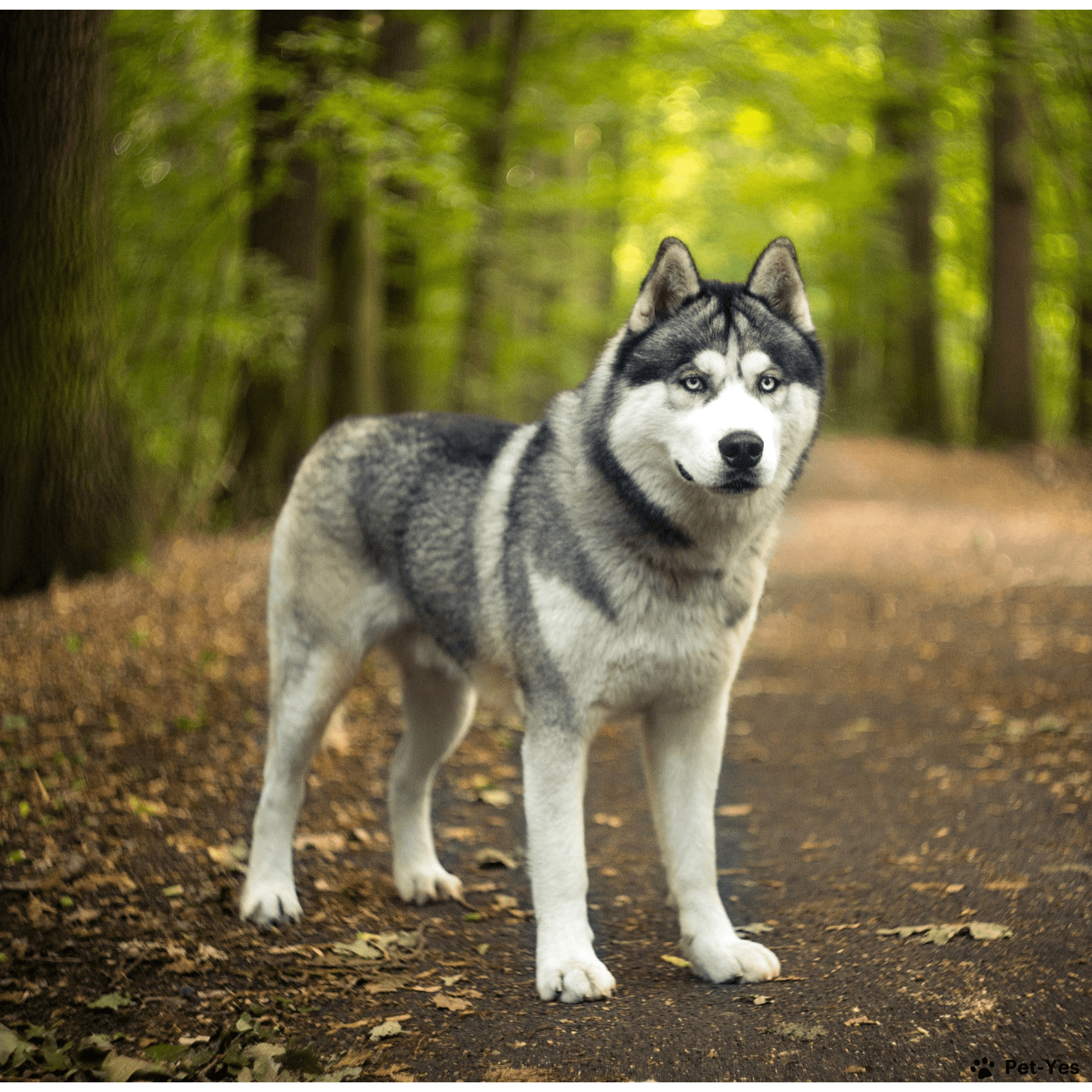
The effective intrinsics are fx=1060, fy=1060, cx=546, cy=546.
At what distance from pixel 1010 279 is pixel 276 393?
12.0 meters

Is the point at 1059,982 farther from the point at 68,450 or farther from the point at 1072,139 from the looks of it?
the point at 1072,139

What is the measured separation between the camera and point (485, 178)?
48.2 ft

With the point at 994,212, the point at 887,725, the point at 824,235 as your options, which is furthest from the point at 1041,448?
the point at 887,725

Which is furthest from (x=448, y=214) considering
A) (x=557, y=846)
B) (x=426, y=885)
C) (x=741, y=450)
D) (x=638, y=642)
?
(x=557, y=846)

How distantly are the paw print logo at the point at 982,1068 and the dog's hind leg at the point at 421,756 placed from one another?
6.84ft

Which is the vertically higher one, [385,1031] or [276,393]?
[276,393]

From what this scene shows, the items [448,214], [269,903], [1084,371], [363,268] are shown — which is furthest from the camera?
[1084,371]

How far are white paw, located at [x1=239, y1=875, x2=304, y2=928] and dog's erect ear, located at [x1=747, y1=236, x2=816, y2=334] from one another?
2.74m

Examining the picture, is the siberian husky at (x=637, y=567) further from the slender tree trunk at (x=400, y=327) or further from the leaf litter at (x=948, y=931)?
the slender tree trunk at (x=400, y=327)

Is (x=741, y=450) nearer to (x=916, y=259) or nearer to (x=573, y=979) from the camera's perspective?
(x=573, y=979)

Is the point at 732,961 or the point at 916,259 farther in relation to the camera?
the point at 916,259

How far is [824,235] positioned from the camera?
72.1 ft

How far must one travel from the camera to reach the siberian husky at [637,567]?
3.29 metres

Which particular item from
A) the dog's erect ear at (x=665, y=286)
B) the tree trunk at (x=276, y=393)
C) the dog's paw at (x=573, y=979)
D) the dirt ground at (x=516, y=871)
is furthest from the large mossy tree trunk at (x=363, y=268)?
the dog's paw at (x=573, y=979)
